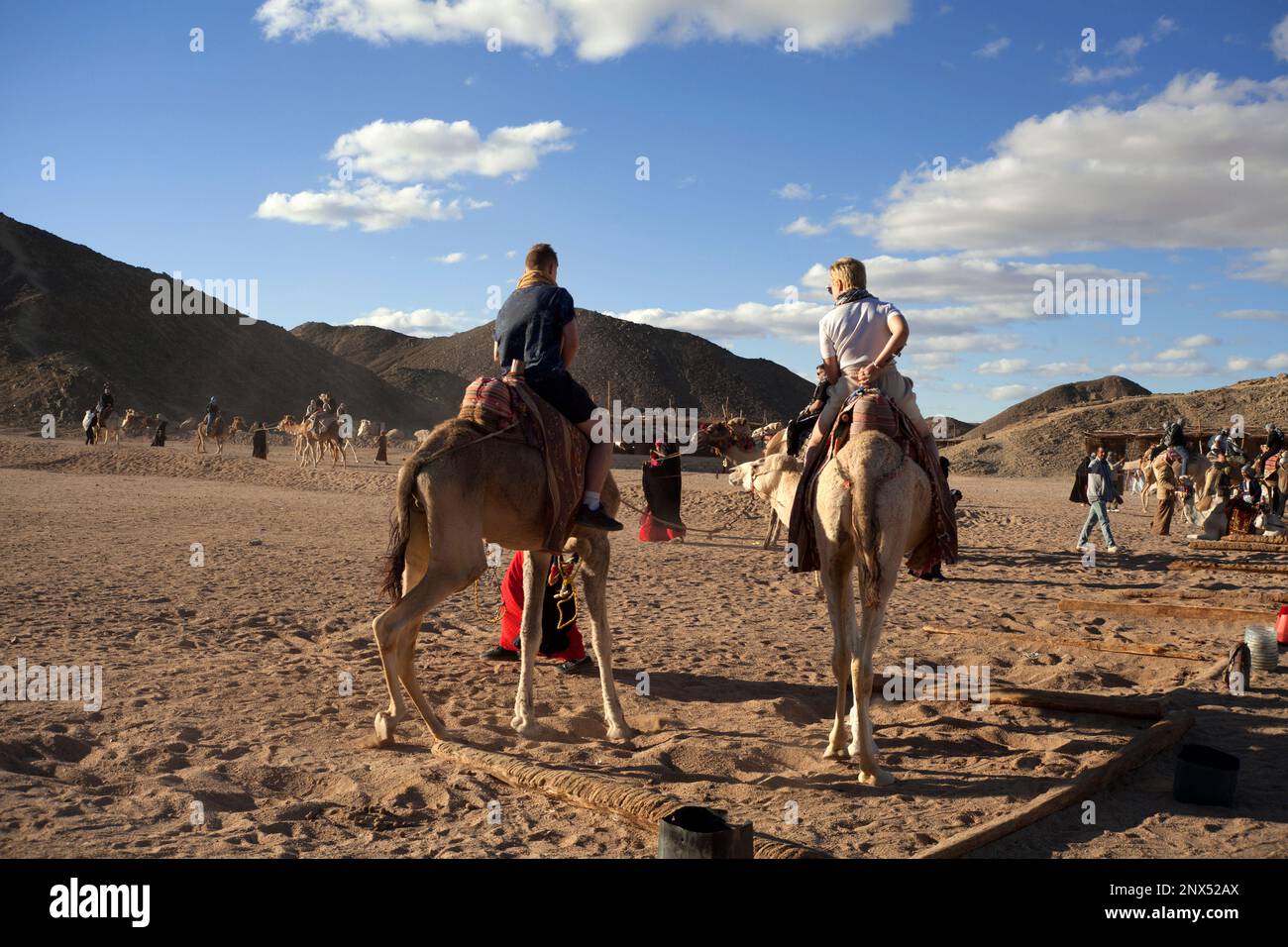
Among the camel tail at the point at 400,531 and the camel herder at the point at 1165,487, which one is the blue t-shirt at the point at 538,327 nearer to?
the camel tail at the point at 400,531

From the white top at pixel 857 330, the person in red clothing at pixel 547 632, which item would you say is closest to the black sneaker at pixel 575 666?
the person in red clothing at pixel 547 632

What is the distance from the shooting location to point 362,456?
46.3 meters

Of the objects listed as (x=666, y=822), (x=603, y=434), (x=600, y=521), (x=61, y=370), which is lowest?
(x=666, y=822)

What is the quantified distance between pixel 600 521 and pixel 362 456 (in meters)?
41.4

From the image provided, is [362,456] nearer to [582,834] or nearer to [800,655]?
[800,655]

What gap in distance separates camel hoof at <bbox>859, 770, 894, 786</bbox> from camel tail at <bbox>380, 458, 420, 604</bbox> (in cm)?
312

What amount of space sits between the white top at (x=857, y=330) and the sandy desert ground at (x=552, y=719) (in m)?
2.71

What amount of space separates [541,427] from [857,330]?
89.0 inches

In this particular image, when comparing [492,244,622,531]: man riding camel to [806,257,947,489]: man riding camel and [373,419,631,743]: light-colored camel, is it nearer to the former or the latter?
[373,419,631,743]: light-colored camel

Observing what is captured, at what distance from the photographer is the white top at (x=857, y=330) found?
21.8 ft

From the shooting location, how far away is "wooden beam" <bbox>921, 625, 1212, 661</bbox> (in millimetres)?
9414

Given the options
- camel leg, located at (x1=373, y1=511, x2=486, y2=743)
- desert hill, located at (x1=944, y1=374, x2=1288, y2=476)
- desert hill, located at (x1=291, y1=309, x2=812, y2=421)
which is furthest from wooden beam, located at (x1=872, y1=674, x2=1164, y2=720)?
desert hill, located at (x1=291, y1=309, x2=812, y2=421)

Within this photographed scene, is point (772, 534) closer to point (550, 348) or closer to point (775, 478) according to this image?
point (775, 478)
